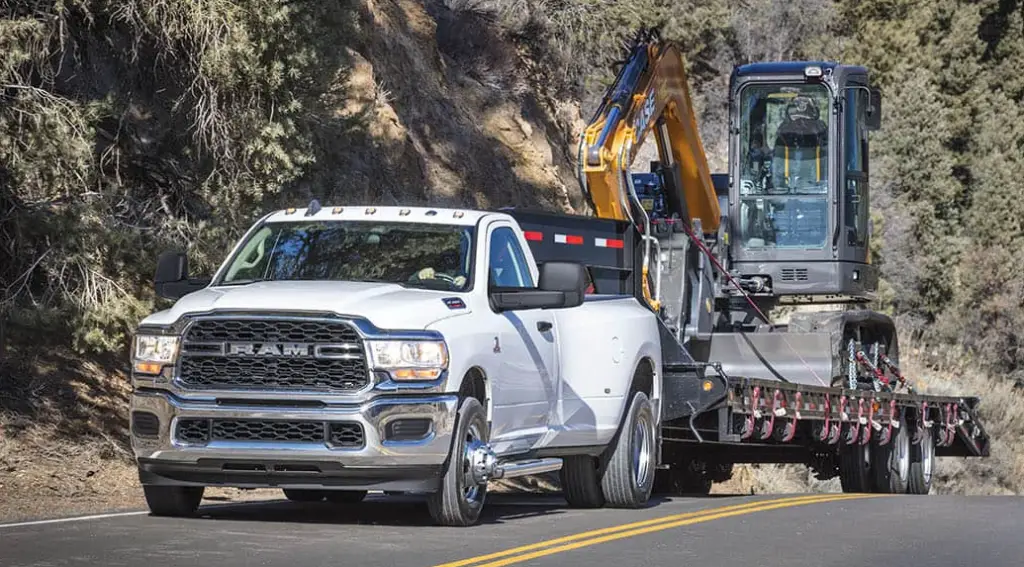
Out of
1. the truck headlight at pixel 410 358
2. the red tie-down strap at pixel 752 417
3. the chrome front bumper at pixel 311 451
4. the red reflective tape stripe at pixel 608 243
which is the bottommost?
the red tie-down strap at pixel 752 417

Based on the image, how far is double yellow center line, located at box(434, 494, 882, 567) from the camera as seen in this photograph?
10105mm

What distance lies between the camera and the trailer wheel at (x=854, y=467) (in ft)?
69.0

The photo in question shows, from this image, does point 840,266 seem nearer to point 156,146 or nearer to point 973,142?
point 156,146

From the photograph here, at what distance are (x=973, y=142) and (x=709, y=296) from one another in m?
42.7

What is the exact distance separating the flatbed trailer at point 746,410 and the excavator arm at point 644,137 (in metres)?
0.47

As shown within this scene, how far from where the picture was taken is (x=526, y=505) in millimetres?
15344

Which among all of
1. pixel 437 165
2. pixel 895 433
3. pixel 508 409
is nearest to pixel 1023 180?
pixel 437 165

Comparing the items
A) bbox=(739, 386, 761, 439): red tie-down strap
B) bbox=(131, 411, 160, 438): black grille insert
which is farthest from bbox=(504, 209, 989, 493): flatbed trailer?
bbox=(131, 411, 160, 438): black grille insert

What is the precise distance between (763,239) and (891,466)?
10.1ft

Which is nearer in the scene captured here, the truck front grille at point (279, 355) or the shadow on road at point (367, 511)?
the truck front grille at point (279, 355)

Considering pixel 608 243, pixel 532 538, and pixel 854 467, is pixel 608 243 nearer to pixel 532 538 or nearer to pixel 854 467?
pixel 854 467

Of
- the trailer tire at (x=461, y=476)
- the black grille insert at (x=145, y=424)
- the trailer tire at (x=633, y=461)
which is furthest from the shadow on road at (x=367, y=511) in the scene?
the black grille insert at (x=145, y=424)

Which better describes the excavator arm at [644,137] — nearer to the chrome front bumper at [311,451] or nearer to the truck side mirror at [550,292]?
the truck side mirror at [550,292]

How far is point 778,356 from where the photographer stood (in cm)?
2080
